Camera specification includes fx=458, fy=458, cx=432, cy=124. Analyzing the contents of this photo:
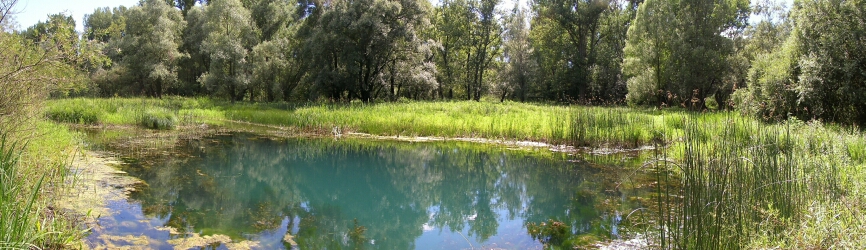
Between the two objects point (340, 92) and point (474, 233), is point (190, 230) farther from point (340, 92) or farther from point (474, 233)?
point (340, 92)

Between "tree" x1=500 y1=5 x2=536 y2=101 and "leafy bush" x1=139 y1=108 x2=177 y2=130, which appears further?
"tree" x1=500 y1=5 x2=536 y2=101

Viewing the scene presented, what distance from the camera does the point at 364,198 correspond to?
773 cm

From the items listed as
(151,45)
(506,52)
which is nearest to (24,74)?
(151,45)

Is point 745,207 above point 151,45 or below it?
below

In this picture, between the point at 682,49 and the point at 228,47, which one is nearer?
the point at 682,49

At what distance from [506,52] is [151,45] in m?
25.4

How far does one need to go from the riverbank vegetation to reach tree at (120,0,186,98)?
0.12m

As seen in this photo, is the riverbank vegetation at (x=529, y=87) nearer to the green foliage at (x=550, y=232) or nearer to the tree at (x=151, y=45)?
the tree at (x=151, y=45)

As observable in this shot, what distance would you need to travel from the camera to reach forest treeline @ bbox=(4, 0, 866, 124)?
11.8 meters

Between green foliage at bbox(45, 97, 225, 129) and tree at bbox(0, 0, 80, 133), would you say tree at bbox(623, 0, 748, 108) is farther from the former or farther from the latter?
tree at bbox(0, 0, 80, 133)

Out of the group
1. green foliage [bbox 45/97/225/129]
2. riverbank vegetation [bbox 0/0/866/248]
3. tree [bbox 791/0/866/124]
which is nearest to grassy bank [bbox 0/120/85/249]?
riverbank vegetation [bbox 0/0/866/248]

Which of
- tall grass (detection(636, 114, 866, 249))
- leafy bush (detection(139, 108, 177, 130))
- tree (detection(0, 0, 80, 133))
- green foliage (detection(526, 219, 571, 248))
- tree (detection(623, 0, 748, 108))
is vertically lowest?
green foliage (detection(526, 219, 571, 248))

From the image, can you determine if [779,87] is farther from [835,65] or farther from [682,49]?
[682,49]

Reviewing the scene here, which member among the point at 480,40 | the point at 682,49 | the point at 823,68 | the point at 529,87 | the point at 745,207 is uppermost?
the point at 480,40
